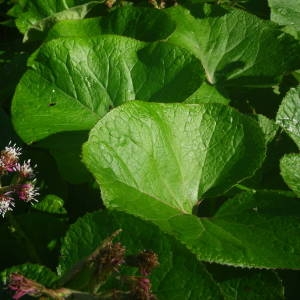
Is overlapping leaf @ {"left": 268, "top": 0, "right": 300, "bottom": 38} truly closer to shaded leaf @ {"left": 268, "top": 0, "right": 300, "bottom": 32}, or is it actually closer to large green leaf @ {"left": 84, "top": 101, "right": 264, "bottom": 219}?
shaded leaf @ {"left": 268, "top": 0, "right": 300, "bottom": 32}

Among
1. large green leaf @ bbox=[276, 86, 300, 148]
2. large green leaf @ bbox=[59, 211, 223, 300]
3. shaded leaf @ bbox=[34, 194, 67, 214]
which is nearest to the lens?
large green leaf @ bbox=[59, 211, 223, 300]

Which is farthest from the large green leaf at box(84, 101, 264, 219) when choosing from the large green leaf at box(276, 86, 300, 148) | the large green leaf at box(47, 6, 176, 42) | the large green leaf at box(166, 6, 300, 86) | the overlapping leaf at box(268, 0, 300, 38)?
the overlapping leaf at box(268, 0, 300, 38)

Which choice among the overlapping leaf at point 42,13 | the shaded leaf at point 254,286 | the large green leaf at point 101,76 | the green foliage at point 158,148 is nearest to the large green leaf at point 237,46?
the green foliage at point 158,148

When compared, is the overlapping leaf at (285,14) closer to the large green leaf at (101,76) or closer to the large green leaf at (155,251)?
the large green leaf at (101,76)

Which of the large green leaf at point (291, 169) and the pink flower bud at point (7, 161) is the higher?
the pink flower bud at point (7, 161)

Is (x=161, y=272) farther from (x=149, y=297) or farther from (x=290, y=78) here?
(x=290, y=78)
